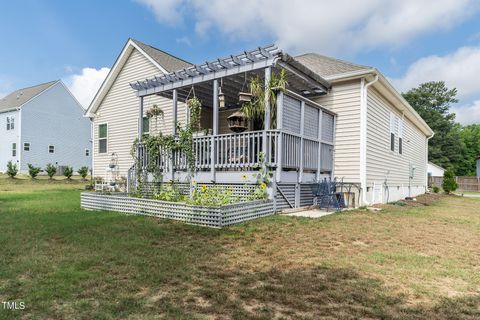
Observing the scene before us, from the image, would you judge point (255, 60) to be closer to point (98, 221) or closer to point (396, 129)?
point (98, 221)

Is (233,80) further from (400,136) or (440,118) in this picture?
(440,118)

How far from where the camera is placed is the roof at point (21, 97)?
25766mm

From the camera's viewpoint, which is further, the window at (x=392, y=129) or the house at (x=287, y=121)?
the window at (x=392, y=129)

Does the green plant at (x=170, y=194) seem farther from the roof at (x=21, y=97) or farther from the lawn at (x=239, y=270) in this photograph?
the roof at (x=21, y=97)

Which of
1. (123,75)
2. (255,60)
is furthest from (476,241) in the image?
(123,75)

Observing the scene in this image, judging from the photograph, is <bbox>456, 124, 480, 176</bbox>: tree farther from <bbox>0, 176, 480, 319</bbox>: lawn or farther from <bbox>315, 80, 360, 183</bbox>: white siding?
<bbox>0, 176, 480, 319</bbox>: lawn

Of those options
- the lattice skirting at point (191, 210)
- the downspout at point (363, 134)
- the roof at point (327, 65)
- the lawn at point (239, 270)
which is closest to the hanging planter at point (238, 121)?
the lattice skirting at point (191, 210)

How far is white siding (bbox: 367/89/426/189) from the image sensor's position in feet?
31.2

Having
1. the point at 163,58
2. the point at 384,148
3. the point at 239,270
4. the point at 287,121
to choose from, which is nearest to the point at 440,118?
the point at 384,148

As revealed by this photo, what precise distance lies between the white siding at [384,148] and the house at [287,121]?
3 centimetres

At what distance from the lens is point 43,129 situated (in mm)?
26469

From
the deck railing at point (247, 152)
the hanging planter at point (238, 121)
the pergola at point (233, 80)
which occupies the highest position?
the pergola at point (233, 80)

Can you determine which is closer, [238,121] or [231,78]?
[238,121]

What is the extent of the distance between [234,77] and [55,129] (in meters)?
25.0
